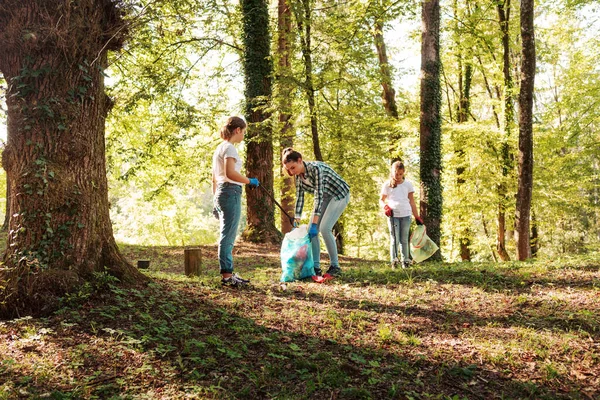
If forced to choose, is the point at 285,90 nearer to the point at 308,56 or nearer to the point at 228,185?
the point at 308,56

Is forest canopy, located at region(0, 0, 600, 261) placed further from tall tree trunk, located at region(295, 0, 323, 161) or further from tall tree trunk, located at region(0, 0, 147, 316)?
tall tree trunk, located at region(0, 0, 147, 316)

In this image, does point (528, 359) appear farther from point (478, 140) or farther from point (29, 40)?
point (478, 140)

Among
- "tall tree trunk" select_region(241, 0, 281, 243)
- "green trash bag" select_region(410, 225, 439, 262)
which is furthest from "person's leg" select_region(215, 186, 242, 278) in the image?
"tall tree trunk" select_region(241, 0, 281, 243)

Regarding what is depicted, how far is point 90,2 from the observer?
4.84 metres

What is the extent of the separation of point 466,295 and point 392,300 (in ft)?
3.29

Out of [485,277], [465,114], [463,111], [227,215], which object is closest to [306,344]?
[227,215]

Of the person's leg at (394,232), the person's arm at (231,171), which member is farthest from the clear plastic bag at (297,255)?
the person's leg at (394,232)

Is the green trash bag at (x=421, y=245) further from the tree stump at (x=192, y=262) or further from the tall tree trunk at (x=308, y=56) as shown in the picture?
the tall tree trunk at (x=308, y=56)

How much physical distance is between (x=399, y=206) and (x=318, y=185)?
2091mm

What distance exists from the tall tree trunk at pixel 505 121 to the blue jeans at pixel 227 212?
12431 millimetres

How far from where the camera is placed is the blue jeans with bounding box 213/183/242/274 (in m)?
5.73

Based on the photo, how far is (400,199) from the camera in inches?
317

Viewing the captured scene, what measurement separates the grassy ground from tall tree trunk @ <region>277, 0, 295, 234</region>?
6826 mm

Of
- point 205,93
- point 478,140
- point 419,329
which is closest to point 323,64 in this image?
point 205,93
